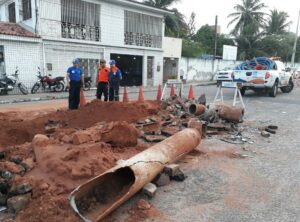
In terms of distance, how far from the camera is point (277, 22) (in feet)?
146

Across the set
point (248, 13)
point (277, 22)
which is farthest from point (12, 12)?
point (277, 22)

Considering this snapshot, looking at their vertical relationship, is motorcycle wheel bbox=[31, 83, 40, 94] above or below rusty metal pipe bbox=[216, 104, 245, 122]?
below

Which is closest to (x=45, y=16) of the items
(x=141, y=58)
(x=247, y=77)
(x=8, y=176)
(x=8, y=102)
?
(x=8, y=102)

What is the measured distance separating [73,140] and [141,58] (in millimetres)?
19165

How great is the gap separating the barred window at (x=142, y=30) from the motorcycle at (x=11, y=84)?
8.76m

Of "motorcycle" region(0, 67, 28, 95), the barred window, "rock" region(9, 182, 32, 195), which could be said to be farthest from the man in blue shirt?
the barred window

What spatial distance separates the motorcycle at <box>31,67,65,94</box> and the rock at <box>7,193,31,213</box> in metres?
13.5

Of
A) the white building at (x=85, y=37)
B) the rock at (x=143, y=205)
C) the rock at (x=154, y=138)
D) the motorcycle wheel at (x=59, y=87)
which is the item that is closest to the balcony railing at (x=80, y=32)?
the white building at (x=85, y=37)

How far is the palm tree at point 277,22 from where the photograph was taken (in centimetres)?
4438

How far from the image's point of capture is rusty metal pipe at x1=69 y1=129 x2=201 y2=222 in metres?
3.31

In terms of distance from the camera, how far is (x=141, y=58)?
23.6 metres

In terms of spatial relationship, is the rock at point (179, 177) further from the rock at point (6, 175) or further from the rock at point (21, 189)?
the rock at point (6, 175)

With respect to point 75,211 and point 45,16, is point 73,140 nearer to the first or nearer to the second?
point 75,211

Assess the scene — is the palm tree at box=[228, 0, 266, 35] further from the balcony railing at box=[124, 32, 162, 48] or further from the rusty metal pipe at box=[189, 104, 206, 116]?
the rusty metal pipe at box=[189, 104, 206, 116]
